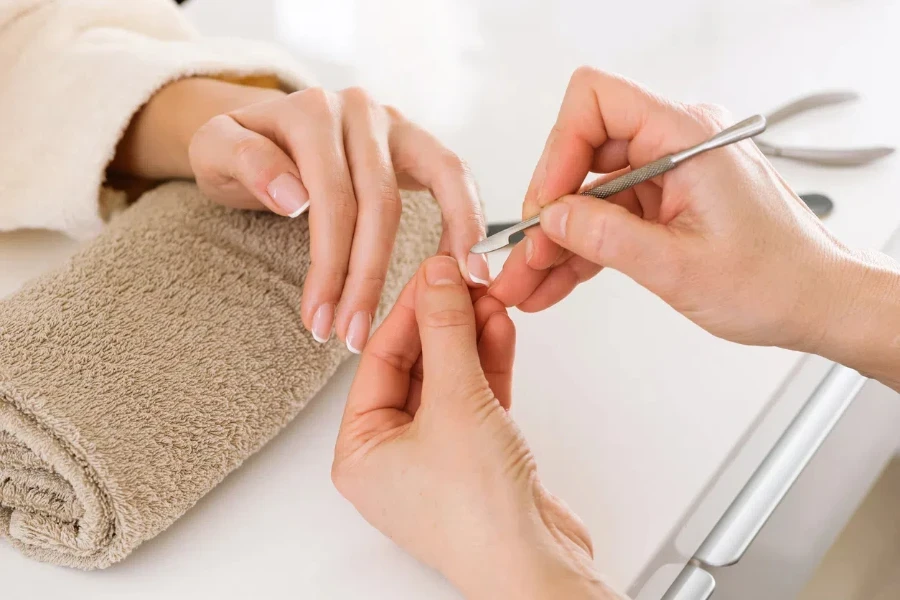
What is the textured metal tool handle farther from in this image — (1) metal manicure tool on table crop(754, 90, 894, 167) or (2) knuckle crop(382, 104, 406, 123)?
(1) metal manicure tool on table crop(754, 90, 894, 167)

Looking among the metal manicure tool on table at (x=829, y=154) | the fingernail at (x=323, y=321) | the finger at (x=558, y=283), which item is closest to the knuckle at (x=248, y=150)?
the fingernail at (x=323, y=321)

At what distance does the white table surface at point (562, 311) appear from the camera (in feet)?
1.50

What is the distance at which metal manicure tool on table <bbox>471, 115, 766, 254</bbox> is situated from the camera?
1.30ft

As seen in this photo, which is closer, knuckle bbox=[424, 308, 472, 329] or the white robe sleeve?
knuckle bbox=[424, 308, 472, 329]

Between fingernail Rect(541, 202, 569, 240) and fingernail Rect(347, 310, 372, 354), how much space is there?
0.13 meters

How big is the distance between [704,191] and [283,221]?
29cm

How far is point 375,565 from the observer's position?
455 millimetres

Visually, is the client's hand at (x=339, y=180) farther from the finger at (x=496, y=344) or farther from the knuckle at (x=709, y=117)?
the knuckle at (x=709, y=117)

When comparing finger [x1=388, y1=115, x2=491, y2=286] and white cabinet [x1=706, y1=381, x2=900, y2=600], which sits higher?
finger [x1=388, y1=115, x2=491, y2=286]

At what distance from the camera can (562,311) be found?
61 cm

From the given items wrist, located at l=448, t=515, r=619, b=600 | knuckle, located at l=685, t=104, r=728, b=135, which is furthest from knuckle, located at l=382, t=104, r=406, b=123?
wrist, located at l=448, t=515, r=619, b=600

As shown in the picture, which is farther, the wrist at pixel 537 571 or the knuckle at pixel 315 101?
the knuckle at pixel 315 101

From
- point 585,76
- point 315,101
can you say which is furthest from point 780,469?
point 315,101

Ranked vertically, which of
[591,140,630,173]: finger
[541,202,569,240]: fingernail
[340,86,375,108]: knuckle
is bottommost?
[340,86,375,108]: knuckle
